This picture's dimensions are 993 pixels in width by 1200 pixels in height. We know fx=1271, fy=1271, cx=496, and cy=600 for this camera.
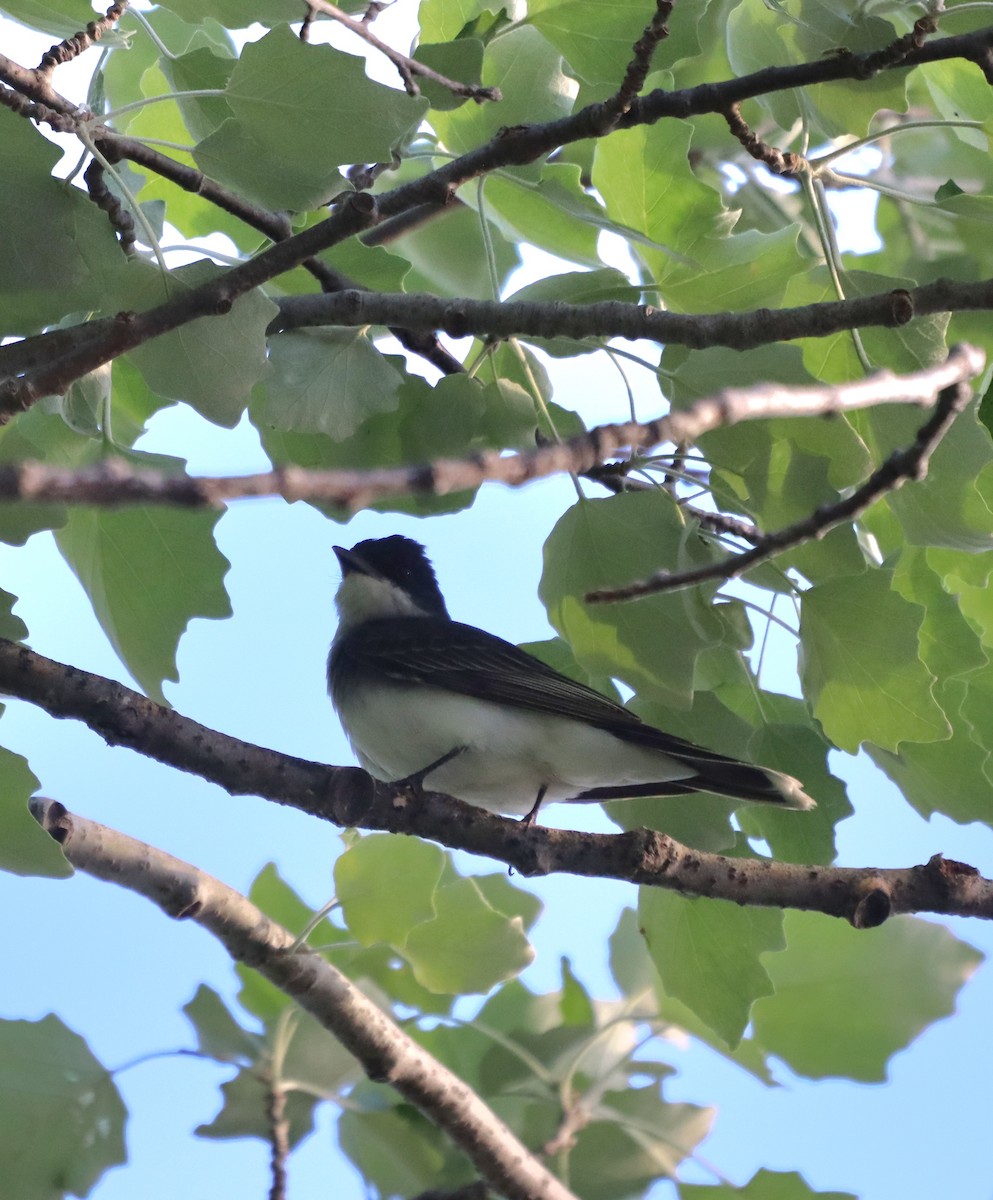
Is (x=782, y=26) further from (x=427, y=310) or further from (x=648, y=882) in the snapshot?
(x=648, y=882)

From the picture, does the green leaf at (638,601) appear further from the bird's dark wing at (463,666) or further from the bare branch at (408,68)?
the bare branch at (408,68)

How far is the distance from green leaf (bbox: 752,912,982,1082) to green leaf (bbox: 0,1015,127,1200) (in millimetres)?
1366

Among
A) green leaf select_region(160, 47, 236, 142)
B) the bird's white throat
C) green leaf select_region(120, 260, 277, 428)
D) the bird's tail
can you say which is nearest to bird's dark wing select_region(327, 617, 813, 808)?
the bird's tail

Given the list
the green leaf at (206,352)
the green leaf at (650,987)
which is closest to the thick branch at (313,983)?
the green leaf at (650,987)

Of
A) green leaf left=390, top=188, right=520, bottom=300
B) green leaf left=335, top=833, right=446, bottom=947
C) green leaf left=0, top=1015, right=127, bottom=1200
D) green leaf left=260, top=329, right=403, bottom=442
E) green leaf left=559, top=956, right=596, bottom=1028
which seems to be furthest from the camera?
green leaf left=559, top=956, right=596, bottom=1028

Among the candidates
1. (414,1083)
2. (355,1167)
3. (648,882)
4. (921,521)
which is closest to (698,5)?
(921,521)

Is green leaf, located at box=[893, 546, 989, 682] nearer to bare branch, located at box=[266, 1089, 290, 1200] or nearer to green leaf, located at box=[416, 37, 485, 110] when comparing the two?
green leaf, located at box=[416, 37, 485, 110]

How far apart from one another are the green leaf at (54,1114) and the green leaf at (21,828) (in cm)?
96

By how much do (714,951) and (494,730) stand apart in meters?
0.81

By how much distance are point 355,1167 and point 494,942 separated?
90 cm

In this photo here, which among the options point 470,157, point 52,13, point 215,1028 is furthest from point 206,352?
point 215,1028

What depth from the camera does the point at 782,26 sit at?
2.09 meters

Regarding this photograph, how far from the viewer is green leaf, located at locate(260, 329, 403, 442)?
75.0 inches

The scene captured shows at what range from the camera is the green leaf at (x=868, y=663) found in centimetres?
185
